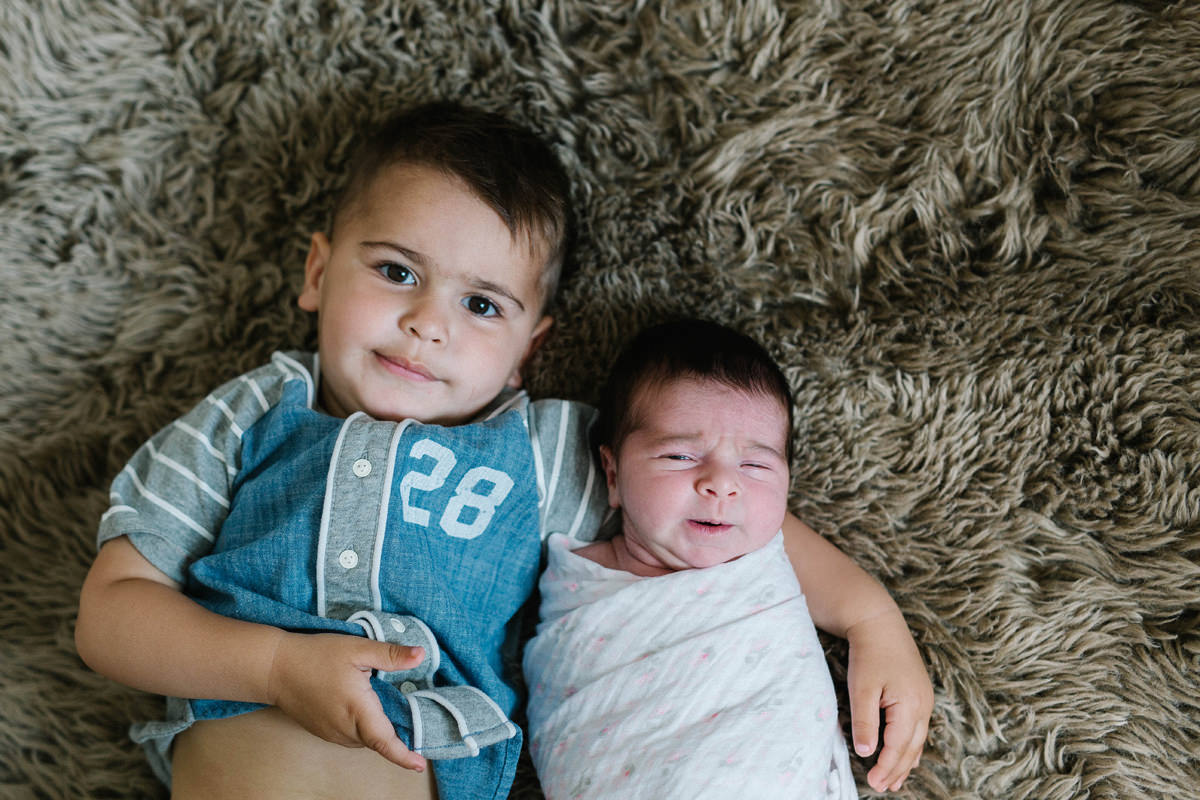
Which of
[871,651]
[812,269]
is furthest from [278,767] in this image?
[812,269]

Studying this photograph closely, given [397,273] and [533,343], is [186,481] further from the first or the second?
[533,343]

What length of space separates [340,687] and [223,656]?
16 cm

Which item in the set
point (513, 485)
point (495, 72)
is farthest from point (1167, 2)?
point (513, 485)

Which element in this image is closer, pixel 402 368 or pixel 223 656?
pixel 223 656

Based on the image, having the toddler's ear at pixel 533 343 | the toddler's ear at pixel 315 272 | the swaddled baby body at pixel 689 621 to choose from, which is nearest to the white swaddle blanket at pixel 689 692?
the swaddled baby body at pixel 689 621

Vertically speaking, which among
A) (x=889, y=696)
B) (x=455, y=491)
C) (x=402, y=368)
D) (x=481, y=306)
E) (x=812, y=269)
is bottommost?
(x=889, y=696)

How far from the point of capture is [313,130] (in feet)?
4.77

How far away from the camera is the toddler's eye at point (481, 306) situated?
123 centimetres

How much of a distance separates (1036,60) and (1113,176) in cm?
19

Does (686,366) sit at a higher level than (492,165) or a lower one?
lower

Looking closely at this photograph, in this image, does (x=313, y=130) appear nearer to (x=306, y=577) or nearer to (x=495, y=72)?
(x=495, y=72)

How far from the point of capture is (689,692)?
107cm

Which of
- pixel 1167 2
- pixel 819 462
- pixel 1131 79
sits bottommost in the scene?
pixel 819 462

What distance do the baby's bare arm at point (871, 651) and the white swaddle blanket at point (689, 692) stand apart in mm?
46
